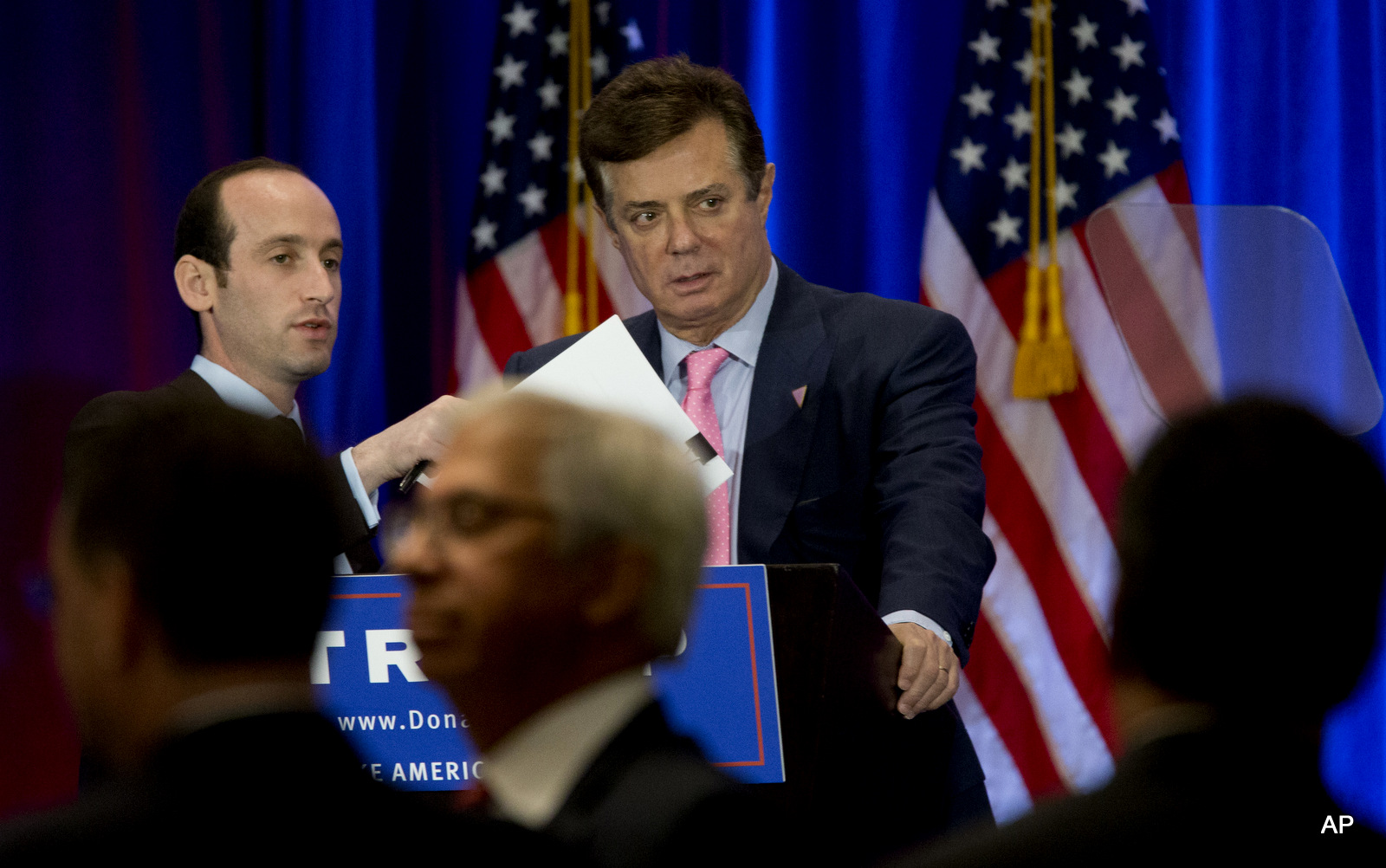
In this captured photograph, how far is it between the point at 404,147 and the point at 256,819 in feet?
11.9

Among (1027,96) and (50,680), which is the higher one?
(1027,96)

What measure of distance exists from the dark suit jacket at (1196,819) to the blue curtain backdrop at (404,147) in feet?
11.4

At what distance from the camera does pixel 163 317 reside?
409cm

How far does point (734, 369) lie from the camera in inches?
104

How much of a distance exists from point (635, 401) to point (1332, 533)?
46.7 inches

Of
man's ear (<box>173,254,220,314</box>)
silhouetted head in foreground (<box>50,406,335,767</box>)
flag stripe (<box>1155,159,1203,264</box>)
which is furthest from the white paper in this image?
flag stripe (<box>1155,159,1203,264</box>)

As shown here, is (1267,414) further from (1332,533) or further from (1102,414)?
(1102,414)

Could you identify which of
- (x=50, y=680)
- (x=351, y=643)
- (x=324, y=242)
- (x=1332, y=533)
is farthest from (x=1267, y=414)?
(x=50, y=680)

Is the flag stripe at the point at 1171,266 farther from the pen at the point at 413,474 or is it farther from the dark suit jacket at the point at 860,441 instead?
the pen at the point at 413,474

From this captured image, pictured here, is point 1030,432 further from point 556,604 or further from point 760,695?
point 556,604

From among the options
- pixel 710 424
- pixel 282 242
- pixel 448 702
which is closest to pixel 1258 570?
pixel 448 702

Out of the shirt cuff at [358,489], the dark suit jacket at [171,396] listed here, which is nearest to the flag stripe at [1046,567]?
the dark suit jacket at [171,396]

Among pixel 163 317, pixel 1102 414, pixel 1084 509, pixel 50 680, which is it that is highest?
pixel 163 317

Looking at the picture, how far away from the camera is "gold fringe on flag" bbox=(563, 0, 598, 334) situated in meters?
4.17
